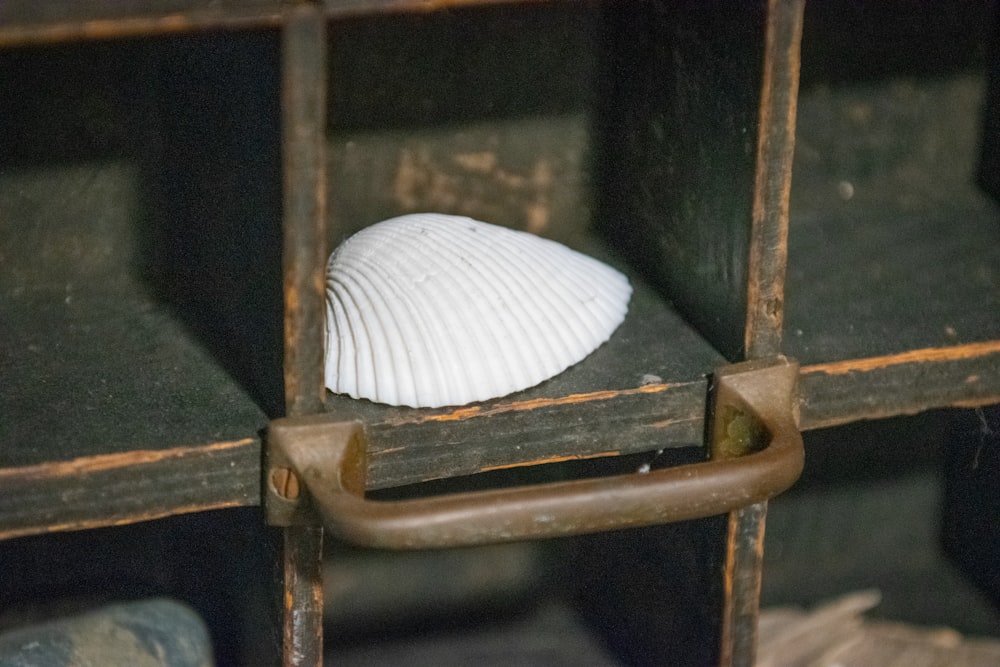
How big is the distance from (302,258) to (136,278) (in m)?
0.23

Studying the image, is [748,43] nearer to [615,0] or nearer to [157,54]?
[615,0]

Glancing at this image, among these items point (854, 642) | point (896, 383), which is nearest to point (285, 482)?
point (896, 383)

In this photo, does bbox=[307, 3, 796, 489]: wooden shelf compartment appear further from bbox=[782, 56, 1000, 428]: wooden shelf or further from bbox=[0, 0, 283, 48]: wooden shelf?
bbox=[0, 0, 283, 48]: wooden shelf

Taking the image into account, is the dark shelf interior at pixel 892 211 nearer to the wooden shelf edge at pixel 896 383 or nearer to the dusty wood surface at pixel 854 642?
the wooden shelf edge at pixel 896 383

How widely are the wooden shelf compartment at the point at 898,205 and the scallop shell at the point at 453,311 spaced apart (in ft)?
0.41

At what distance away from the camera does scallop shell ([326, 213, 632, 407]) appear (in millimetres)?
626

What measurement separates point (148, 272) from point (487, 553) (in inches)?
13.3

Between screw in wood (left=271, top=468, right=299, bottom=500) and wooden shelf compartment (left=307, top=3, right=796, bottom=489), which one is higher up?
wooden shelf compartment (left=307, top=3, right=796, bottom=489)

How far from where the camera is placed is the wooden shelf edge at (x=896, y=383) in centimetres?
66

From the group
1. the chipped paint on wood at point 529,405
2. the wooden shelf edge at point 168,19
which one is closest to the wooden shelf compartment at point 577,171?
the chipped paint on wood at point 529,405

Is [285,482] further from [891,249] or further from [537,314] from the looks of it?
[891,249]

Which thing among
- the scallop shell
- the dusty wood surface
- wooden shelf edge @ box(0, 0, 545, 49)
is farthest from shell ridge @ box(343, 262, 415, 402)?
the dusty wood surface

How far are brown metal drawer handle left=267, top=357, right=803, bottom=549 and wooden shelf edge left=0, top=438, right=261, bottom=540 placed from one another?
2 cm

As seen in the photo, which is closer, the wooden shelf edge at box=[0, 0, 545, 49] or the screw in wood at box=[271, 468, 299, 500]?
the wooden shelf edge at box=[0, 0, 545, 49]
